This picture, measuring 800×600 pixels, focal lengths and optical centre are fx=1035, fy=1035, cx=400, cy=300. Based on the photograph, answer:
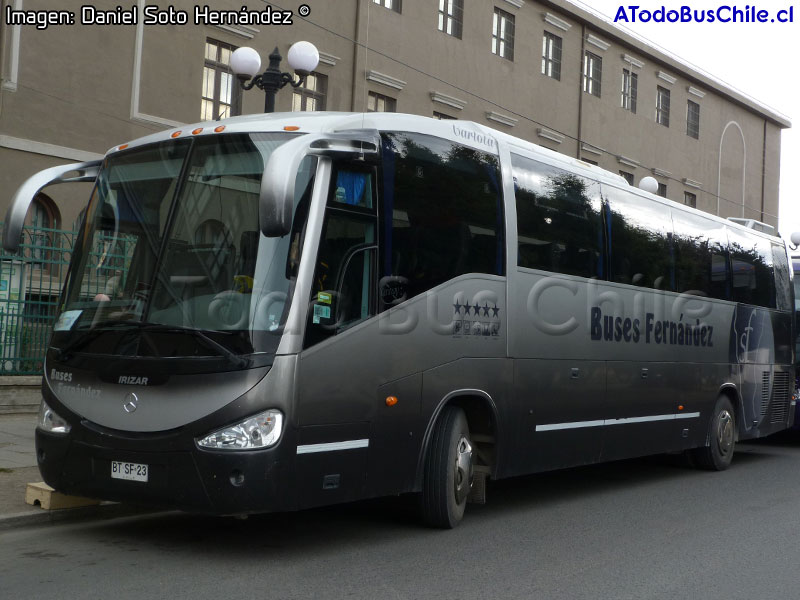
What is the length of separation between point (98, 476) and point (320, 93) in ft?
61.5

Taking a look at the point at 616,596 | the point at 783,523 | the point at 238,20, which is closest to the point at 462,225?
the point at 616,596

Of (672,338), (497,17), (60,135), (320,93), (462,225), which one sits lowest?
(672,338)

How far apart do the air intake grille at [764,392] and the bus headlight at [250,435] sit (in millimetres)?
9681

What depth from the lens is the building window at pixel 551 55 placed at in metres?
31.7

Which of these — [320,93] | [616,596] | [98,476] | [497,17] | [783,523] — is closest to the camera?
[616,596]

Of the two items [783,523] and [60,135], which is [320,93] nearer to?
[60,135]

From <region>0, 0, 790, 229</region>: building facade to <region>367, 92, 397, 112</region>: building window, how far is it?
0.17 feet

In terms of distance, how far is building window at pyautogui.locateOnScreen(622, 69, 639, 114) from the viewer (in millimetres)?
35594

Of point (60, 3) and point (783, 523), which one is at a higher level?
point (60, 3)

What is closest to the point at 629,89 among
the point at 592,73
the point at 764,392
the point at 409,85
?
the point at 592,73

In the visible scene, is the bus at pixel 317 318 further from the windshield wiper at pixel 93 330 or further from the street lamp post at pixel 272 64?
the street lamp post at pixel 272 64

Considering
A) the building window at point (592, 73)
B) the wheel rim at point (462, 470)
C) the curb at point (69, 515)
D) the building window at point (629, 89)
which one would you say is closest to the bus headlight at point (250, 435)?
the curb at point (69, 515)

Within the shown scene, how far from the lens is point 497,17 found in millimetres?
29609

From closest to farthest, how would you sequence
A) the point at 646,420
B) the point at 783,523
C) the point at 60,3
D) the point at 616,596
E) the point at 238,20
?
the point at 616,596, the point at 783,523, the point at 646,420, the point at 60,3, the point at 238,20
